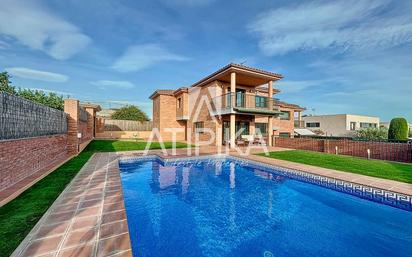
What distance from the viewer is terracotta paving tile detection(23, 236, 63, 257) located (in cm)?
273

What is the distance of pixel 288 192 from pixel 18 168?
910 centimetres

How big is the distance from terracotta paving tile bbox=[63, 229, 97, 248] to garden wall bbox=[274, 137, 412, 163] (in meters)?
15.2

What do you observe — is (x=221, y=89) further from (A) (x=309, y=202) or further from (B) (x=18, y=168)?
(B) (x=18, y=168)

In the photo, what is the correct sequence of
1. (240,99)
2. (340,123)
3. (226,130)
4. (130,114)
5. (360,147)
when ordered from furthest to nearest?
(130,114)
(340,123)
(226,130)
(240,99)
(360,147)

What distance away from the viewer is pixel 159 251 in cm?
341

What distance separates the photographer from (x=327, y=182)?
7.37 m

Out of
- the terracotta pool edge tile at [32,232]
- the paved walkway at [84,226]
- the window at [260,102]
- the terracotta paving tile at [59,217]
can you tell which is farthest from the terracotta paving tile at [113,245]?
the window at [260,102]

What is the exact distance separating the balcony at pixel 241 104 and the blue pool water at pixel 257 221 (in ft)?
26.4

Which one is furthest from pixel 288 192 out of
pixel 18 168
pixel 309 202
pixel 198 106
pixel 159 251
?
pixel 198 106

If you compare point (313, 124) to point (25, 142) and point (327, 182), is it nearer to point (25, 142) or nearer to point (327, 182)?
point (327, 182)

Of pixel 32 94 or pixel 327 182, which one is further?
pixel 32 94

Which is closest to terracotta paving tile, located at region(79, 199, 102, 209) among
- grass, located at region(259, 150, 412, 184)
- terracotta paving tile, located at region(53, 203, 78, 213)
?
terracotta paving tile, located at region(53, 203, 78, 213)

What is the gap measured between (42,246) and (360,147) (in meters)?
16.1

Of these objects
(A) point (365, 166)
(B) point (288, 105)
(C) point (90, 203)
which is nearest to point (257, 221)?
(C) point (90, 203)
